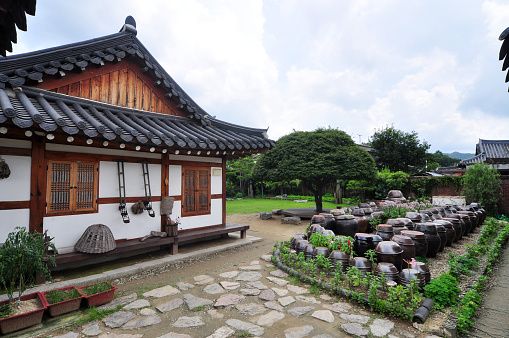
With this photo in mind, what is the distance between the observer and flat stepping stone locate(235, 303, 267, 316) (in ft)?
12.1

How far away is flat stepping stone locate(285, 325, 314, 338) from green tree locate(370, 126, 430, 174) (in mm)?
24523

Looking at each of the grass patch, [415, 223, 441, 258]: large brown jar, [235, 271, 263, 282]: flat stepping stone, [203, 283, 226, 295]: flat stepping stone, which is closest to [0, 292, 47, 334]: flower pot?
[203, 283, 226, 295]: flat stepping stone

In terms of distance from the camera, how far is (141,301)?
159 inches

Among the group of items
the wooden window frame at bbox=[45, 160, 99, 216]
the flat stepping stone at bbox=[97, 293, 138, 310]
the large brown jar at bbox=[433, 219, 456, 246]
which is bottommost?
the flat stepping stone at bbox=[97, 293, 138, 310]

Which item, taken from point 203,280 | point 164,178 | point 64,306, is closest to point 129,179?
point 164,178

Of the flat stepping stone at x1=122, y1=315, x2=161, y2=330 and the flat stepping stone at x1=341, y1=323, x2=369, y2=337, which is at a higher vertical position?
the flat stepping stone at x1=122, y1=315, x2=161, y2=330

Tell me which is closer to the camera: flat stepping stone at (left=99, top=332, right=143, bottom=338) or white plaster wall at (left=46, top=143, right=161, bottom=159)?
flat stepping stone at (left=99, top=332, right=143, bottom=338)

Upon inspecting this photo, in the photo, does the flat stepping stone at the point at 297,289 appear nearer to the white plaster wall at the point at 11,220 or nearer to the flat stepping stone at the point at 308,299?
the flat stepping stone at the point at 308,299

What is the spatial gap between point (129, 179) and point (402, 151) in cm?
2498

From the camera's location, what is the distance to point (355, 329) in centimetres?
323

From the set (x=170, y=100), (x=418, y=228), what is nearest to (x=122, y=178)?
(x=170, y=100)

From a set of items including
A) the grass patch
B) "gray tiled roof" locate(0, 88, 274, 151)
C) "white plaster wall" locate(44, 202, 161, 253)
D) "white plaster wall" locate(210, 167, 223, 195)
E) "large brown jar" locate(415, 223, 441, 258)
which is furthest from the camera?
the grass patch

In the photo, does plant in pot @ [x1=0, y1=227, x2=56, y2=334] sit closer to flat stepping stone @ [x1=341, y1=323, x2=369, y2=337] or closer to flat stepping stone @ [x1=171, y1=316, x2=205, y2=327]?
flat stepping stone @ [x1=171, y1=316, x2=205, y2=327]

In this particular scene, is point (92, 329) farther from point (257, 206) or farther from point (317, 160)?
point (257, 206)
